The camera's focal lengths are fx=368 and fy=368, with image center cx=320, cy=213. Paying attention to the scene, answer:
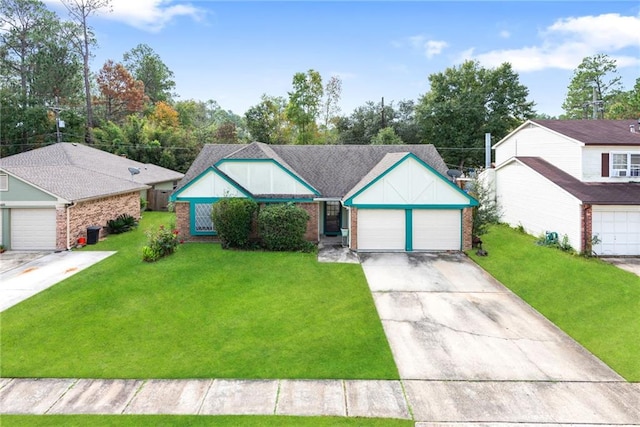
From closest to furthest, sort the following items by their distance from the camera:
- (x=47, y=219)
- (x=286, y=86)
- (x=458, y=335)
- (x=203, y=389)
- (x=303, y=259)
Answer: (x=203, y=389) → (x=458, y=335) → (x=303, y=259) → (x=47, y=219) → (x=286, y=86)

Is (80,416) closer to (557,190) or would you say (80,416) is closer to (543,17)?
(557,190)

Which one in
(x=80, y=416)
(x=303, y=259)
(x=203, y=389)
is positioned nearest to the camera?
(x=80, y=416)

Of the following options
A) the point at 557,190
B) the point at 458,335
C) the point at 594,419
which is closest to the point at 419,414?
the point at 594,419

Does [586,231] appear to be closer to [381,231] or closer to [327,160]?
[381,231]

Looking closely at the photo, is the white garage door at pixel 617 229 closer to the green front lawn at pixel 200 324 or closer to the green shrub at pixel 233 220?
the green front lawn at pixel 200 324

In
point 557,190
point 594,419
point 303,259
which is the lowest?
point 594,419

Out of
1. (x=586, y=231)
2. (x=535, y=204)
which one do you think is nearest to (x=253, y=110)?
(x=535, y=204)
